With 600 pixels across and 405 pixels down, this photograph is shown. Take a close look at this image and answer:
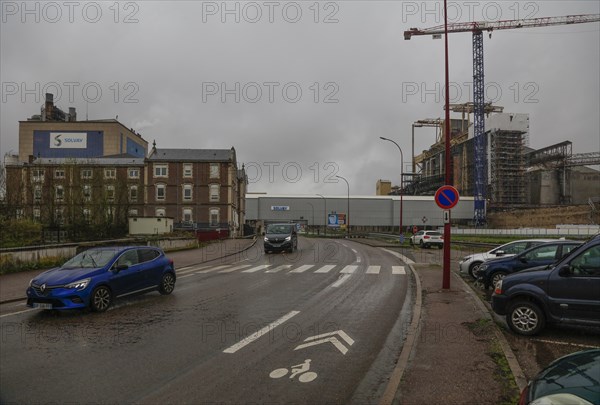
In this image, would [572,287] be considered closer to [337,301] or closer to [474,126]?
[337,301]

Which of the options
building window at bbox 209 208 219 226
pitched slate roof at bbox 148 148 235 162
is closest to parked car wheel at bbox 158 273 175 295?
building window at bbox 209 208 219 226

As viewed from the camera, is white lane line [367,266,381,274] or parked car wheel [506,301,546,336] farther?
white lane line [367,266,381,274]

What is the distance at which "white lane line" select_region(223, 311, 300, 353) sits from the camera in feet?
22.6

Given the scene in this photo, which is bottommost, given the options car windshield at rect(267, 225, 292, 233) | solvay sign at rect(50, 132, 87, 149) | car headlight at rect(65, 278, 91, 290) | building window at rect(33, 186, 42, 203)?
car headlight at rect(65, 278, 91, 290)

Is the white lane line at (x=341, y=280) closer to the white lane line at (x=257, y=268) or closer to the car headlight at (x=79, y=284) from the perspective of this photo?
the white lane line at (x=257, y=268)

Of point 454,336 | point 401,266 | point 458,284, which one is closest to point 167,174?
point 401,266

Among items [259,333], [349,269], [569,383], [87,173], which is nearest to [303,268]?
[349,269]

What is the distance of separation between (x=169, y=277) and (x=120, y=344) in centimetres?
555

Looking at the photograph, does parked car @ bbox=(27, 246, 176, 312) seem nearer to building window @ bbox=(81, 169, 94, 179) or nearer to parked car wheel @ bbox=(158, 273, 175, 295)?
parked car wheel @ bbox=(158, 273, 175, 295)

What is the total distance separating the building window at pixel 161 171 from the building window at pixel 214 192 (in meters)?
6.90

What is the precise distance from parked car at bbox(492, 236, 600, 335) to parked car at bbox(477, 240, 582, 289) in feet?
12.9

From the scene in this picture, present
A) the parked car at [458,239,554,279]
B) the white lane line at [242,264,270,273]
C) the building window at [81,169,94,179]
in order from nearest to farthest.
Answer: the parked car at [458,239,554,279] → the white lane line at [242,264,270,273] → the building window at [81,169,94,179]

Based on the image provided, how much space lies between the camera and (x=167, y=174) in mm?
65000

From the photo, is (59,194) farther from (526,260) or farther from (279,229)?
(526,260)
